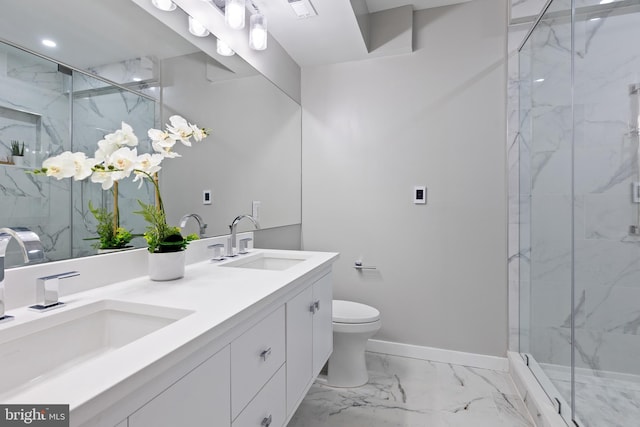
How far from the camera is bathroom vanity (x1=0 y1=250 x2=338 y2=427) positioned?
0.52 metres

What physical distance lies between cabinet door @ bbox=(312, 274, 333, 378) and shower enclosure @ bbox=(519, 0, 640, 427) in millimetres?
1171

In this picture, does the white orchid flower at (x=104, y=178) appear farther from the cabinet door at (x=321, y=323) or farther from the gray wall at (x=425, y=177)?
the gray wall at (x=425, y=177)

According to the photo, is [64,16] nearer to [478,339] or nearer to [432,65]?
[432,65]

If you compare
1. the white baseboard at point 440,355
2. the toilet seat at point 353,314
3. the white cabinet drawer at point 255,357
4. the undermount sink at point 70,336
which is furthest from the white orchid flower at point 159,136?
the white baseboard at point 440,355

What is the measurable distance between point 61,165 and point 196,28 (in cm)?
94

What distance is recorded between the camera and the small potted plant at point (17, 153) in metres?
0.83

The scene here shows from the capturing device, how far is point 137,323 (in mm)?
873

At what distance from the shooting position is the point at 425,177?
7.78 ft

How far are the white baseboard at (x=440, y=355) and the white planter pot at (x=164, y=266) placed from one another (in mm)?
1781

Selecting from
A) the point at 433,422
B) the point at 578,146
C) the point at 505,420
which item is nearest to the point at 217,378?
the point at 433,422

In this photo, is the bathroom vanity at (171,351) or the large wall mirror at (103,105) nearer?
the bathroom vanity at (171,351)

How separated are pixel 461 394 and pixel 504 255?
3.09 feet

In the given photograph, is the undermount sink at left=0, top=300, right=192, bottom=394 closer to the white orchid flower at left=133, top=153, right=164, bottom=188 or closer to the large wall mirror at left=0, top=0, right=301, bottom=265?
the large wall mirror at left=0, top=0, right=301, bottom=265

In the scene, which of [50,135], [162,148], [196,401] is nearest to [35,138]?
[50,135]
